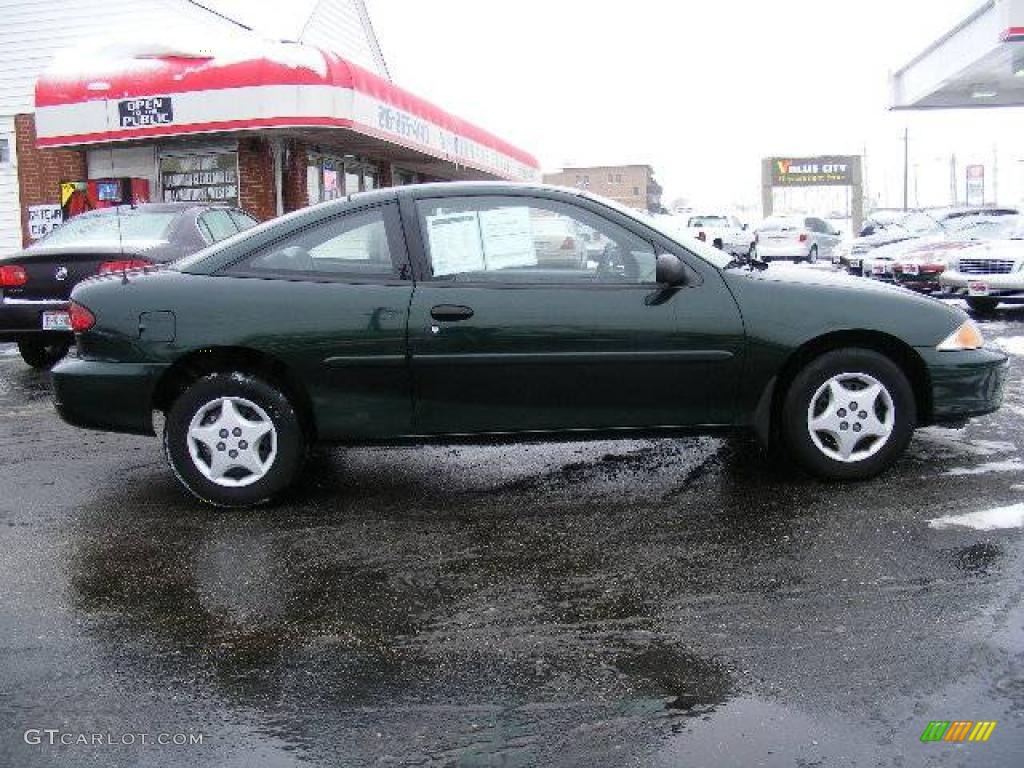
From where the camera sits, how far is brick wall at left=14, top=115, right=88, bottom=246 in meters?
18.5

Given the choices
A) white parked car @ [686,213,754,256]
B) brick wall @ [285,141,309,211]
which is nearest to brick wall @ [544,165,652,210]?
white parked car @ [686,213,754,256]

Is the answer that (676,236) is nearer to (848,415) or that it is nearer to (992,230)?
(848,415)

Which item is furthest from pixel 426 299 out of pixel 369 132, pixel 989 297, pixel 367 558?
pixel 369 132

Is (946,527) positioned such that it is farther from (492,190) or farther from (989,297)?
(989,297)

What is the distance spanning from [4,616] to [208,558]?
2.57 feet

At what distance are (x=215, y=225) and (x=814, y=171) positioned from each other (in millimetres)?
57342

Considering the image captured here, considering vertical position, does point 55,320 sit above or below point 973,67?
below

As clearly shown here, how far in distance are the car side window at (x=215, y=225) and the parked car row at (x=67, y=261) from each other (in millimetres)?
32

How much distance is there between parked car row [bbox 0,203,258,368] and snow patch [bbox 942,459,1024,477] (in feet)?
18.6

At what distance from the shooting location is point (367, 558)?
13.3 feet

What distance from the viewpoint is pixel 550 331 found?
4.65 m

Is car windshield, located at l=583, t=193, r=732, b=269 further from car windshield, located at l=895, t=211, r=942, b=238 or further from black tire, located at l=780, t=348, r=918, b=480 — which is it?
car windshield, located at l=895, t=211, r=942, b=238

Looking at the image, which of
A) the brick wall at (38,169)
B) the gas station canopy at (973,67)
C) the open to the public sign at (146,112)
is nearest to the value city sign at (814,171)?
the gas station canopy at (973,67)

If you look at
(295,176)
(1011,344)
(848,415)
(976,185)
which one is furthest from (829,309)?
(976,185)
